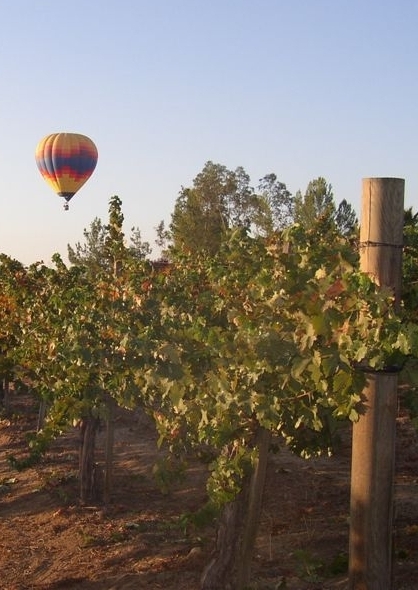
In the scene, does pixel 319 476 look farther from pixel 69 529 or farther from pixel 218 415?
pixel 218 415

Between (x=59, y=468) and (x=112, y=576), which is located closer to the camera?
(x=112, y=576)

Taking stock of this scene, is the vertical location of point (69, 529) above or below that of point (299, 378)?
below

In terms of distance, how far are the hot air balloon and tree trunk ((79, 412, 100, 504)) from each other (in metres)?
24.1

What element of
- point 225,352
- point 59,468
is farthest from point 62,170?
point 225,352

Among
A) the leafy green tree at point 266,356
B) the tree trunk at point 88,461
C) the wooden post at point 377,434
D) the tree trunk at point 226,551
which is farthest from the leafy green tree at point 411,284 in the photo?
the tree trunk at point 88,461

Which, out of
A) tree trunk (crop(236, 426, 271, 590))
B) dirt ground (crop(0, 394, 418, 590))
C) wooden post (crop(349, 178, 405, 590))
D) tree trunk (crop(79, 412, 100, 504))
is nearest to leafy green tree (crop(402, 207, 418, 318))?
wooden post (crop(349, 178, 405, 590))

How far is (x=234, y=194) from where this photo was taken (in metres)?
61.8

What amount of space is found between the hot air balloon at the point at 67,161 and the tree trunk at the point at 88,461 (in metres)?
24.1

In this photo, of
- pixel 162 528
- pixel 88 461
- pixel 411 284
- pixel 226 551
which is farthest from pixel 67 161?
pixel 411 284

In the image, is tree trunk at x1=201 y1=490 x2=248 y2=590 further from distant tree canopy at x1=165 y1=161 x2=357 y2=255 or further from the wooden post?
distant tree canopy at x1=165 y1=161 x2=357 y2=255

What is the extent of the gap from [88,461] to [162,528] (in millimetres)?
1893

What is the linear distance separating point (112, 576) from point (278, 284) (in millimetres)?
4318

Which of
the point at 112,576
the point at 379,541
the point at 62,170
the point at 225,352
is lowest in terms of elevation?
the point at 112,576

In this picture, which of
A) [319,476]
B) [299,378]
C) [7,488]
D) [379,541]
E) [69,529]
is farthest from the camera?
[7,488]
